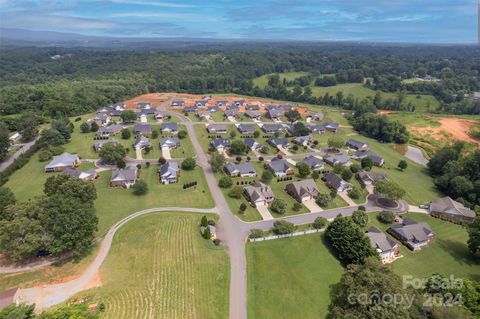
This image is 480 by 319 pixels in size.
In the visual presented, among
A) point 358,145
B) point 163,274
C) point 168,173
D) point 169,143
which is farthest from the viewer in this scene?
point 358,145

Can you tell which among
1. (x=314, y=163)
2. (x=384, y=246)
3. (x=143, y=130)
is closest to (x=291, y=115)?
(x=314, y=163)

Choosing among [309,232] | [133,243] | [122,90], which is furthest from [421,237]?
[122,90]

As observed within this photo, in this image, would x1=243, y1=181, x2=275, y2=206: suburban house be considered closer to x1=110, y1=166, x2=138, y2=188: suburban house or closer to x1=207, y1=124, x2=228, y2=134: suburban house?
x1=110, y1=166, x2=138, y2=188: suburban house

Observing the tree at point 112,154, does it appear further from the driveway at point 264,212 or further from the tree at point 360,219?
the tree at point 360,219

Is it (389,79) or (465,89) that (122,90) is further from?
(465,89)

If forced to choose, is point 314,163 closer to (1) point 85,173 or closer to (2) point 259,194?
(2) point 259,194
